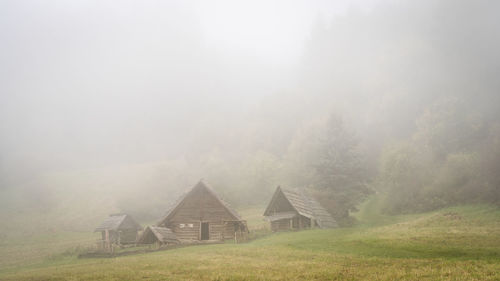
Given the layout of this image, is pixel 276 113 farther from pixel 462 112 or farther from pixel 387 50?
pixel 462 112

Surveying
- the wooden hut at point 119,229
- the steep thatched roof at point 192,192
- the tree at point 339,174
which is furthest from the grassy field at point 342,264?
the tree at point 339,174

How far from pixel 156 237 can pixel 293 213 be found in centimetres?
1740

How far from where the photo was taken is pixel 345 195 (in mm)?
57906

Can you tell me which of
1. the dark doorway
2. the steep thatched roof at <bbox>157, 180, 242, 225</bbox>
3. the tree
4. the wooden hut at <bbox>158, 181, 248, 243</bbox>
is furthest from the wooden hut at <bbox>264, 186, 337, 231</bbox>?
the tree

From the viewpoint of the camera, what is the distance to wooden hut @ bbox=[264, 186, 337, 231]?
146 feet

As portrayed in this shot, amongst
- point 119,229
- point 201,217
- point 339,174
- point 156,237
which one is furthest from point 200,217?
point 339,174

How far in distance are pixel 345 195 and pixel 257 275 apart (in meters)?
44.8

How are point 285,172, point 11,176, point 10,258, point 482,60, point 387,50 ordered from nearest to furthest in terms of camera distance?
point 10,258
point 482,60
point 285,172
point 11,176
point 387,50

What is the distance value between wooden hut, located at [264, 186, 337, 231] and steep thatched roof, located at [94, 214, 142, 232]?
19214mm

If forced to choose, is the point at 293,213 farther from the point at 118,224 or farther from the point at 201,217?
the point at 118,224

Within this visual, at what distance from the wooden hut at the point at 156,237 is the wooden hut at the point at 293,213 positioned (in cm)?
1253

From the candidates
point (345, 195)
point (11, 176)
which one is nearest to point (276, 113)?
point (345, 195)

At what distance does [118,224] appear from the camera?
48.3 m

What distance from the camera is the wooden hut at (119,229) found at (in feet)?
159
